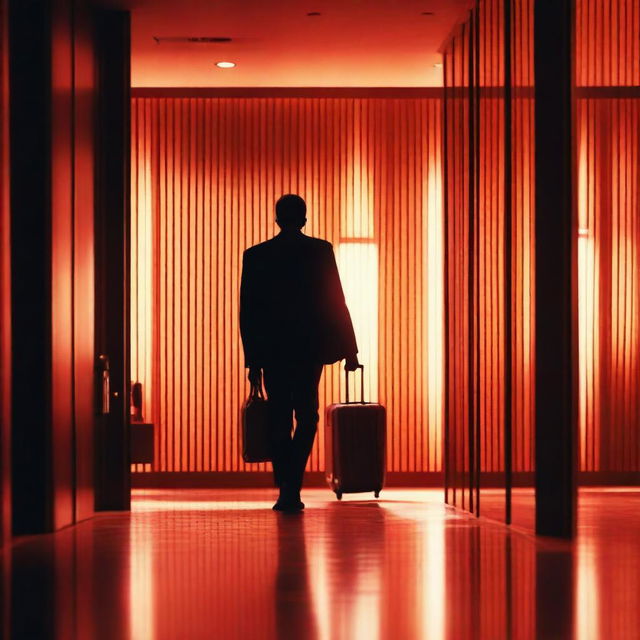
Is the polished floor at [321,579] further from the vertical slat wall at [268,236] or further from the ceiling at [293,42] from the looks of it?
the ceiling at [293,42]

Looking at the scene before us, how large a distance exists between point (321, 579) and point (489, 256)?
291 centimetres

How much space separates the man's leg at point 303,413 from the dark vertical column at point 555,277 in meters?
1.49

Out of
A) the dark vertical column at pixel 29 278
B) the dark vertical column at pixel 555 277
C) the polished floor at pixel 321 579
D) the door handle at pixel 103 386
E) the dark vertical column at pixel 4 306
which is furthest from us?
the door handle at pixel 103 386

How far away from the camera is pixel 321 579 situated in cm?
396

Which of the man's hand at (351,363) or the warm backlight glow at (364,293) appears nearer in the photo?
the man's hand at (351,363)

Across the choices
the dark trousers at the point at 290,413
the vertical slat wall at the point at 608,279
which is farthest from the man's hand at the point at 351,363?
the vertical slat wall at the point at 608,279

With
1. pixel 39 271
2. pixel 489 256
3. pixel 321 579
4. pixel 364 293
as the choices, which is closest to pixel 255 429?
pixel 489 256

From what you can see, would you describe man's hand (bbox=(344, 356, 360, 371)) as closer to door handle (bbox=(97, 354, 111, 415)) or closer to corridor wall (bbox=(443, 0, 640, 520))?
corridor wall (bbox=(443, 0, 640, 520))

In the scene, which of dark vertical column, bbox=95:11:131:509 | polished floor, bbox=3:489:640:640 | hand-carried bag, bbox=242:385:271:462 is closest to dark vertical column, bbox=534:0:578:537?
polished floor, bbox=3:489:640:640

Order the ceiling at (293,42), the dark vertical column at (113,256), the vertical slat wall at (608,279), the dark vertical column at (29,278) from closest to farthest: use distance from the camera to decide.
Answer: the dark vertical column at (29,278)
the dark vertical column at (113,256)
the ceiling at (293,42)
the vertical slat wall at (608,279)

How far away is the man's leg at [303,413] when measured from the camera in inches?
259

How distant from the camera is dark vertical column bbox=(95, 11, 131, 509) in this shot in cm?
697

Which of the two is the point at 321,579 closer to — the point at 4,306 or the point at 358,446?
the point at 4,306

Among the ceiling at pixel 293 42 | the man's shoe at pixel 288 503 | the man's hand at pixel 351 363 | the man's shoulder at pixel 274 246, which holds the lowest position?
the man's shoe at pixel 288 503
